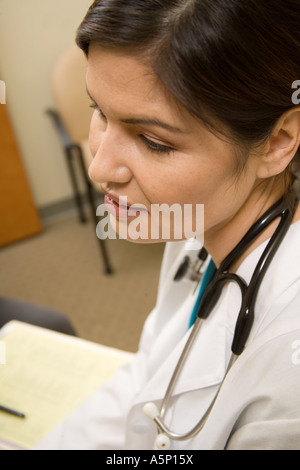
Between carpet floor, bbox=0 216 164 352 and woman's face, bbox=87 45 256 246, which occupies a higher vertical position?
woman's face, bbox=87 45 256 246

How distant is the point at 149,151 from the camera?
0.53 metres

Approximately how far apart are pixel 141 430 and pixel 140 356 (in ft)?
0.53

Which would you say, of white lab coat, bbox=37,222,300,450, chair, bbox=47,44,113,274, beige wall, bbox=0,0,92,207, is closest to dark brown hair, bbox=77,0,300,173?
white lab coat, bbox=37,222,300,450

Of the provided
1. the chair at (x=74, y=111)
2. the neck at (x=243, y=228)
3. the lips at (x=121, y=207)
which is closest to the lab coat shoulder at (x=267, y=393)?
the neck at (x=243, y=228)

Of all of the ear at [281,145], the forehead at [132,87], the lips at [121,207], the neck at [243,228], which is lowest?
the neck at [243,228]

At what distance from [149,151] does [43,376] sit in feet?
1.71

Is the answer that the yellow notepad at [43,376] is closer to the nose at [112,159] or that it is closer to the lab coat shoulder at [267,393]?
the lab coat shoulder at [267,393]

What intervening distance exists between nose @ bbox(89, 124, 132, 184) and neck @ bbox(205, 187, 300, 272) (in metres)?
0.21

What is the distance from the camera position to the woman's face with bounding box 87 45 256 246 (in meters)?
0.49

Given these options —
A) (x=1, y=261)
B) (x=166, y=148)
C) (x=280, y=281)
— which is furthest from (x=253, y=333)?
(x=1, y=261)

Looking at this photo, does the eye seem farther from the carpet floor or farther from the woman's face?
the carpet floor

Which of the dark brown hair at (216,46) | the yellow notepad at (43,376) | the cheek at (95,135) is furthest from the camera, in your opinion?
the yellow notepad at (43,376)

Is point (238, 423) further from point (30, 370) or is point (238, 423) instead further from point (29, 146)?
point (29, 146)

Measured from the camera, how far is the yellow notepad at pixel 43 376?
2.49 ft
